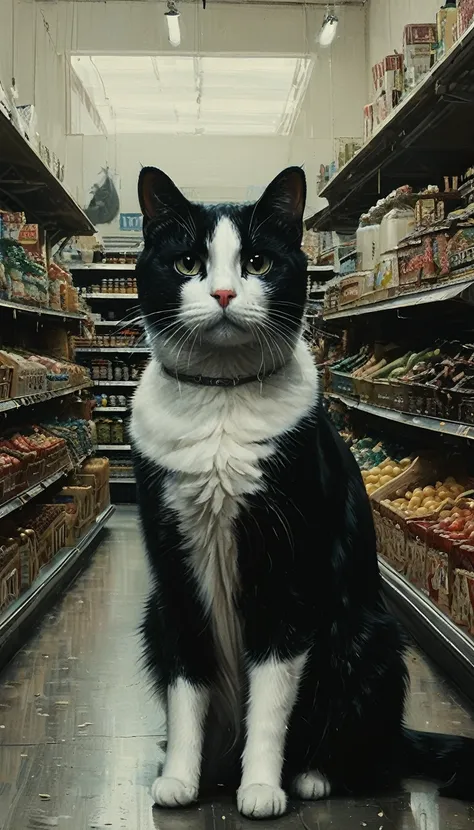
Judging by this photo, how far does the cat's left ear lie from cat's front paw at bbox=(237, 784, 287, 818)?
1118 mm

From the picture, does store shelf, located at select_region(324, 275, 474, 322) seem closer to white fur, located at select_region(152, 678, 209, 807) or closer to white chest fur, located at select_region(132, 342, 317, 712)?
white chest fur, located at select_region(132, 342, 317, 712)

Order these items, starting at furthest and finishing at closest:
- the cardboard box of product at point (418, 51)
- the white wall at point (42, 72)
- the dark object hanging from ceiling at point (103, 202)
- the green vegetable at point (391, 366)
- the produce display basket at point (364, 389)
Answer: the dark object hanging from ceiling at point (103, 202), the white wall at point (42, 72), the produce display basket at point (364, 389), the green vegetable at point (391, 366), the cardboard box of product at point (418, 51)

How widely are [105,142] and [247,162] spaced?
148cm

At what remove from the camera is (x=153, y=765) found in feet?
7.59

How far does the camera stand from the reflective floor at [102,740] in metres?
1.89

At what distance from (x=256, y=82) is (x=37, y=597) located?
7361 millimetres

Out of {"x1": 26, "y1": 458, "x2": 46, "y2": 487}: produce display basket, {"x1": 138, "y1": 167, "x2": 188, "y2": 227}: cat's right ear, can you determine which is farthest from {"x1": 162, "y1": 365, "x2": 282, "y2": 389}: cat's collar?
{"x1": 26, "y1": 458, "x2": 46, "y2": 487}: produce display basket

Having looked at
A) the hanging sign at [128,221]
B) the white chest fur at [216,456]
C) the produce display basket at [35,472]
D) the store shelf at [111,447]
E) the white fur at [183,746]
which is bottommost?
the white fur at [183,746]

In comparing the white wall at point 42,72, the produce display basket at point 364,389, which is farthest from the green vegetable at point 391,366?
the white wall at point 42,72

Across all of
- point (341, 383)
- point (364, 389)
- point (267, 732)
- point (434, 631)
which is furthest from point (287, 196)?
point (341, 383)

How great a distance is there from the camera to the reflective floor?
1.89 m

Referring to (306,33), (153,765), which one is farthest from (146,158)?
(153,765)

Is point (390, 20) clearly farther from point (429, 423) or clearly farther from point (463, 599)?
point (463, 599)

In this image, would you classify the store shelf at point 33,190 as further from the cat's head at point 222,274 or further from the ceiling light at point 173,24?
the ceiling light at point 173,24
